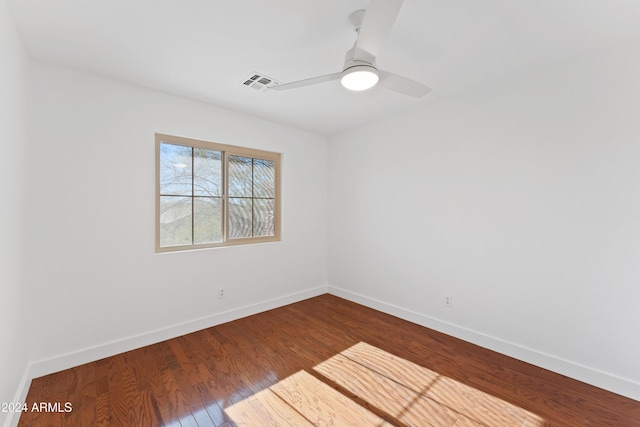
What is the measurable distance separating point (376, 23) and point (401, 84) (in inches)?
23.7

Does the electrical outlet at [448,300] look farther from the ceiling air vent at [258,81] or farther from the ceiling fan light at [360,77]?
the ceiling air vent at [258,81]

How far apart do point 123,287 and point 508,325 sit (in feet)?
11.3

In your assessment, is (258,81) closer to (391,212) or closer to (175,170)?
(175,170)

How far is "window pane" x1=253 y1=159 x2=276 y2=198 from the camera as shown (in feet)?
11.5

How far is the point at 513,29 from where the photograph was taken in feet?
5.74

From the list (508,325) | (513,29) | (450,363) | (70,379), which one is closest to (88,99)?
(70,379)

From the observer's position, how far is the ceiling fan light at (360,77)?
158cm

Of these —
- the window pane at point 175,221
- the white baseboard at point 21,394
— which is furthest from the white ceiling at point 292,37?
the white baseboard at point 21,394

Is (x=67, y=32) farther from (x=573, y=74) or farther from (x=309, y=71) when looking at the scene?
(x=573, y=74)

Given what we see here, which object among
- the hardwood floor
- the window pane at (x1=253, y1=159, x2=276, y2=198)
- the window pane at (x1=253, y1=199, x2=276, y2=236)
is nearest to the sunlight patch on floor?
the hardwood floor

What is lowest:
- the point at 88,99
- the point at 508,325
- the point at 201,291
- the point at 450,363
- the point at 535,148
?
the point at 450,363

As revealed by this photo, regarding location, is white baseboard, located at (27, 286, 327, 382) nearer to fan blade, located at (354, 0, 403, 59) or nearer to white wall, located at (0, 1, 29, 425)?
white wall, located at (0, 1, 29, 425)

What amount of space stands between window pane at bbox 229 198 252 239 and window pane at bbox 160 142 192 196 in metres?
0.54

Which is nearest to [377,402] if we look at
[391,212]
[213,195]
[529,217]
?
[529,217]
